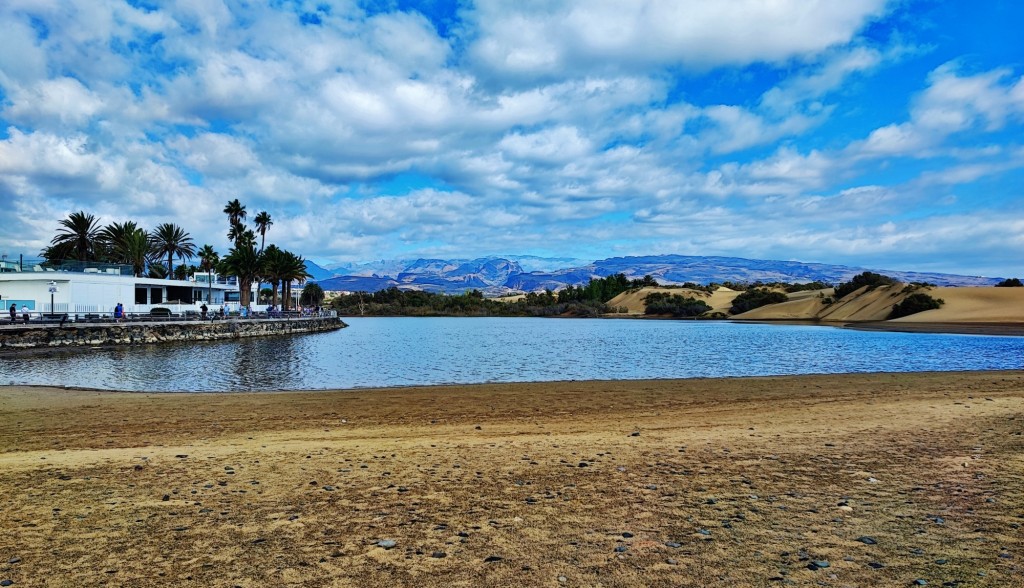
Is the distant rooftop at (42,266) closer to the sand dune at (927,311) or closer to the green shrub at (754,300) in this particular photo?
the sand dune at (927,311)

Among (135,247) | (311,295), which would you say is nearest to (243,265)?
(135,247)

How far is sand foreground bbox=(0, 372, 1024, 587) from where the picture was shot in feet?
16.0

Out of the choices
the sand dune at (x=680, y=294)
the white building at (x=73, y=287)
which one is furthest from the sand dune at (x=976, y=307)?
the white building at (x=73, y=287)

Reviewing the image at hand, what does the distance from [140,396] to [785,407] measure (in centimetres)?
1940

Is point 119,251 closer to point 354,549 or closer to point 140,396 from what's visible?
point 140,396

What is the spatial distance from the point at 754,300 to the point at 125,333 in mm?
110179

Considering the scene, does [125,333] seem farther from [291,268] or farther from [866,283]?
[866,283]

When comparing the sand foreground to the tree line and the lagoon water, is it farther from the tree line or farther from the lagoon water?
the tree line

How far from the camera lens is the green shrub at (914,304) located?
75631mm

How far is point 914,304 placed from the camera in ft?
251

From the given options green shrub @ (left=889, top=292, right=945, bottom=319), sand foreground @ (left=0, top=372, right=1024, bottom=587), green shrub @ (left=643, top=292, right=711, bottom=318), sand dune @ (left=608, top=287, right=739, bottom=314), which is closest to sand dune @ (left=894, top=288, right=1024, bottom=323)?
green shrub @ (left=889, top=292, right=945, bottom=319)

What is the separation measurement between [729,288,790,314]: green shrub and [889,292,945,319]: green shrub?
3742 cm

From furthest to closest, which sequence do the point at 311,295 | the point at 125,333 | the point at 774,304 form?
the point at 311,295 < the point at 774,304 < the point at 125,333

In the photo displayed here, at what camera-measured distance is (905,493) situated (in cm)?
688
